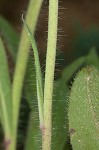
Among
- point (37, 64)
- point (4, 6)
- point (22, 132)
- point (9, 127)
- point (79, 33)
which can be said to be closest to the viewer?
point (37, 64)

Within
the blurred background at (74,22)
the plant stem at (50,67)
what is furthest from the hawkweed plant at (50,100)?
the blurred background at (74,22)

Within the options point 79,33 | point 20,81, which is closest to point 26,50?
point 20,81

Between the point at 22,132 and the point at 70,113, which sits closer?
the point at 70,113

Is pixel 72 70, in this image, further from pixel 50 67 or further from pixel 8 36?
pixel 50 67

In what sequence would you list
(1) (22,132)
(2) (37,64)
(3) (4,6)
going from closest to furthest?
1. (2) (37,64)
2. (1) (22,132)
3. (3) (4,6)

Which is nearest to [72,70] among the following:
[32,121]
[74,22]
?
[32,121]

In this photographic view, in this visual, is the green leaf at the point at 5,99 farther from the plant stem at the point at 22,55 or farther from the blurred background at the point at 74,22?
the blurred background at the point at 74,22

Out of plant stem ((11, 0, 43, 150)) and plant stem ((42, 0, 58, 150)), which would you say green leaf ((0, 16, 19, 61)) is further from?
plant stem ((42, 0, 58, 150))

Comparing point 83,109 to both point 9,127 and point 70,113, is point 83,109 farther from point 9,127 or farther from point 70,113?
point 9,127
